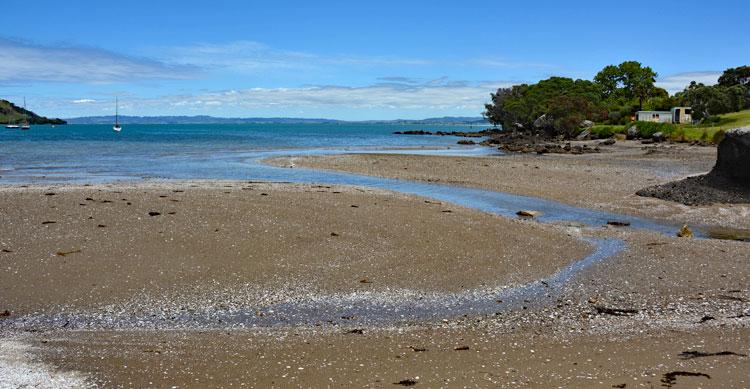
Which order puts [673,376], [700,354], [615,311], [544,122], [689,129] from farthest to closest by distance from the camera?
1. [544,122]
2. [689,129]
3. [615,311]
4. [700,354]
5. [673,376]

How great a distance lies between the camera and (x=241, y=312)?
9844mm

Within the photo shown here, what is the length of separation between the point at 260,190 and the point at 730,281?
17029mm

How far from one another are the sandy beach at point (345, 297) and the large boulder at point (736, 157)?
4.58 m

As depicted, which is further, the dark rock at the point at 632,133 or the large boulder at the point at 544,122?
the large boulder at the point at 544,122

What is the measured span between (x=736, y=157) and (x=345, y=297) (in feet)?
65.8

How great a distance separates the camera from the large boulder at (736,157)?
926 inches

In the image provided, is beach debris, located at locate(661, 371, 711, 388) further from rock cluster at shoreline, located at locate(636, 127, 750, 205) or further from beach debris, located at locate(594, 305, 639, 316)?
rock cluster at shoreline, located at locate(636, 127, 750, 205)

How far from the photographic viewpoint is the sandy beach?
24.2 ft

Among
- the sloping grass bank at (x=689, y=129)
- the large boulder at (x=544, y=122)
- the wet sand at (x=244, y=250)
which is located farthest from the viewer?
the large boulder at (x=544, y=122)

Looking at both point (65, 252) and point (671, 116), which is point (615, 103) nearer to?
point (671, 116)

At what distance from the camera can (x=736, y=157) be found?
23.9 m

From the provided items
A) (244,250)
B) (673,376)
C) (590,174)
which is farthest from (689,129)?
(673,376)

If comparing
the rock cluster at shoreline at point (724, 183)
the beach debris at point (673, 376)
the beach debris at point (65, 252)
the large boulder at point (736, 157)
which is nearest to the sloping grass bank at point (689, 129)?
the large boulder at point (736, 157)

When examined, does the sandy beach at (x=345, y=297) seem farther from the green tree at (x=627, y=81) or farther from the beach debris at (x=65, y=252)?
the green tree at (x=627, y=81)
